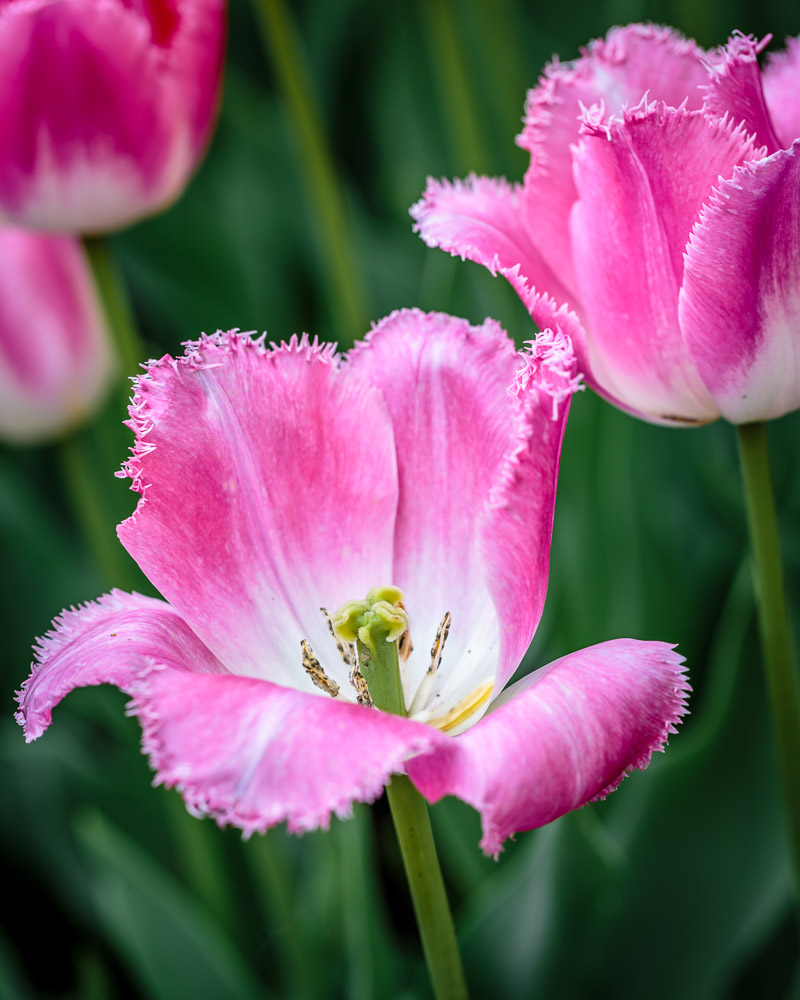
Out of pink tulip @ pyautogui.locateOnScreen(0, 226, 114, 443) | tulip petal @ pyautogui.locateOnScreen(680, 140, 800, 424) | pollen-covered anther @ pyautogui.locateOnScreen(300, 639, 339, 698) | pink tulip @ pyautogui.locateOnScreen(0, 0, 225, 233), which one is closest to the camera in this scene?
tulip petal @ pyautogui.locateOnScreen(680, 140, 800, 424)

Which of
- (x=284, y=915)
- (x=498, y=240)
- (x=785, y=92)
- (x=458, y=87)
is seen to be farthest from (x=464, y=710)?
(x=458, y=87)

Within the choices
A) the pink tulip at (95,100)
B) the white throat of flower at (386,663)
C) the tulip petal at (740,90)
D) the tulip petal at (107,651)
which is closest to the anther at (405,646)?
the white throat of flower at (386,663)

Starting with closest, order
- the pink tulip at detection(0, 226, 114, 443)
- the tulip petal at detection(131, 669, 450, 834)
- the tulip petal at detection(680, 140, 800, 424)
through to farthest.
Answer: the tulip petal at detection(131, 669, 450, 834) < the tulip petal at detection(680, 140, 800, 424) < the pink tulip at detection(0, 226, 114, 443)

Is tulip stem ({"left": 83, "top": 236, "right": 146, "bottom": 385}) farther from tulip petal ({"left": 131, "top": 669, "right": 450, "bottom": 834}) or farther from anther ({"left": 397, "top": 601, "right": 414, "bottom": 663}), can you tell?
tulip petal ({"left": 131, "top": 669, "right": 450, "bottom": 834})

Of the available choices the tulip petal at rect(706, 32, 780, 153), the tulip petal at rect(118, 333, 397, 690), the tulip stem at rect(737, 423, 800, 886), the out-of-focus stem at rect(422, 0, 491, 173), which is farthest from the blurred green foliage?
the tulip petal at rect(706, 32, 780, 153)

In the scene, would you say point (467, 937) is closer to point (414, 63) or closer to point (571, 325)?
point (571, 325)

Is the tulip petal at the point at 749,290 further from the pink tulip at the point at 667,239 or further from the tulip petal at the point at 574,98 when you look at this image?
the tulip petal at the point at 574,98
